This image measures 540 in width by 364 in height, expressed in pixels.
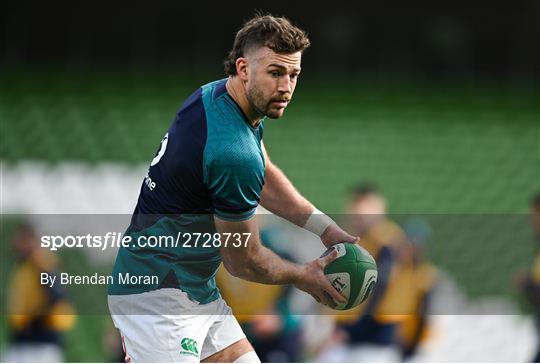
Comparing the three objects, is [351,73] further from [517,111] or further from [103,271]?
[103,271]

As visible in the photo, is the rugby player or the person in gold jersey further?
the person in gold jersey

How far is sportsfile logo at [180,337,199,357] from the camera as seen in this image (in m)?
3.96

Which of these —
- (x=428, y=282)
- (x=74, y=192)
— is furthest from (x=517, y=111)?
(x=74, y=192)

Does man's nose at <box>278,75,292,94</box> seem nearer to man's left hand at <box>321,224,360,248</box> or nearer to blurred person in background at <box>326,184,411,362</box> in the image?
man's left hand at <box>321,224,360,248</box>

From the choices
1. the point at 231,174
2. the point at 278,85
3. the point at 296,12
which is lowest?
the point at 296,12

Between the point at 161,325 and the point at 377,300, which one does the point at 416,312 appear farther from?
the point at 161,325

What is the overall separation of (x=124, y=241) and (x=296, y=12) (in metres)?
9.25

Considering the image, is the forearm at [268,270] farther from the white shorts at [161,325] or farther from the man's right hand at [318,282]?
the white shorts at [161,325]

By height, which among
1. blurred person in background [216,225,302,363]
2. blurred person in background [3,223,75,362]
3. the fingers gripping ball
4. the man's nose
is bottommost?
blurred person in background [3,223,75,362]

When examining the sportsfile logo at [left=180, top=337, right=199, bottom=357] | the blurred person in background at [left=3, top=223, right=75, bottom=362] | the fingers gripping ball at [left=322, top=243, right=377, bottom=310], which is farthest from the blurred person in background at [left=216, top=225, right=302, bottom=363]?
the sportsfile logo at [left=180, top=337, right=199, bottom=357]

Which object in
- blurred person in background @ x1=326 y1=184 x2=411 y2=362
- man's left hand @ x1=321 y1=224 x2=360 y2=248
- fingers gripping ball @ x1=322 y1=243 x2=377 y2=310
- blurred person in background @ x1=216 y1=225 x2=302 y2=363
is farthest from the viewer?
blurred person in background @ x1=326 y1=184 x2=411 y2=362

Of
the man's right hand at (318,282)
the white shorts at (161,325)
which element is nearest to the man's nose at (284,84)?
the man's right hand at (318,282)

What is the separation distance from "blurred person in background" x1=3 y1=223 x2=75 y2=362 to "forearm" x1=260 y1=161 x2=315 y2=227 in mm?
4412

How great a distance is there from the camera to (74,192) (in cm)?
1071
